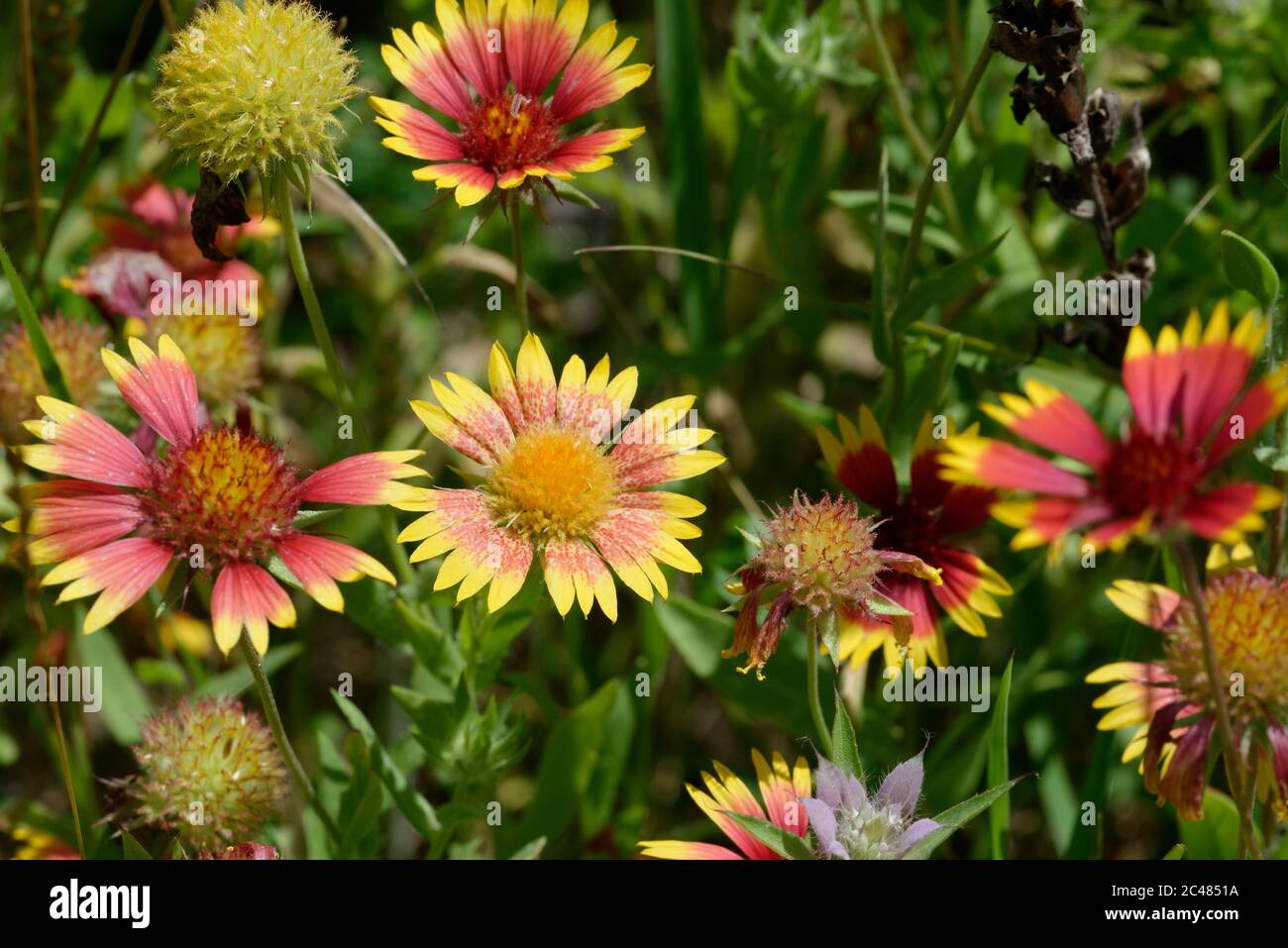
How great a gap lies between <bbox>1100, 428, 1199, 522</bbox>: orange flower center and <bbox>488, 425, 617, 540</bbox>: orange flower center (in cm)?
62

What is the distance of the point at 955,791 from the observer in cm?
197

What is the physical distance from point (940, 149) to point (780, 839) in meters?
0.88

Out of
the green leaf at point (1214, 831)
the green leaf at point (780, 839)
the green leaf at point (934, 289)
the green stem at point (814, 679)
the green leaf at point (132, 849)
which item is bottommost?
the green leaf at point (1214, 831)

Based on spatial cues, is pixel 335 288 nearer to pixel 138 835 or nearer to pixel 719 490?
pixel 719 490

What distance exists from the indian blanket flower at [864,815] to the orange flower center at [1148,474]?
0.43 metres

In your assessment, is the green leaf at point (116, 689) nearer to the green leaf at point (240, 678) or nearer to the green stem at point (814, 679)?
the green leaf at point (240, 678)

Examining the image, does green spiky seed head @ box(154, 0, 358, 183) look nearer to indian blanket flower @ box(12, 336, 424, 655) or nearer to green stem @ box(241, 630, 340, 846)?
indian blanket flower @ box(12, 336, 424, 655)

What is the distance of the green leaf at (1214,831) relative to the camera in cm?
174

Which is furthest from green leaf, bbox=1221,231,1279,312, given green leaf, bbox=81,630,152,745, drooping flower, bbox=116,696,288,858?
green leaf, bbox=81,630,152,745

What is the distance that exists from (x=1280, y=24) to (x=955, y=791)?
1.39 meters

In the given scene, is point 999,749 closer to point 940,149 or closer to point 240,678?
point 940,149

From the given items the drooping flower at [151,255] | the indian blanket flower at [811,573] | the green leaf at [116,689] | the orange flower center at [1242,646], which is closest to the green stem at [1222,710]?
the orange flower center at [1242,646]

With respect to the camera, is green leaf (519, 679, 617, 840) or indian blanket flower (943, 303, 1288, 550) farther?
green leaf (519, 679, 617, 840)

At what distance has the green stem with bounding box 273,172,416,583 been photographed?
1.62m
